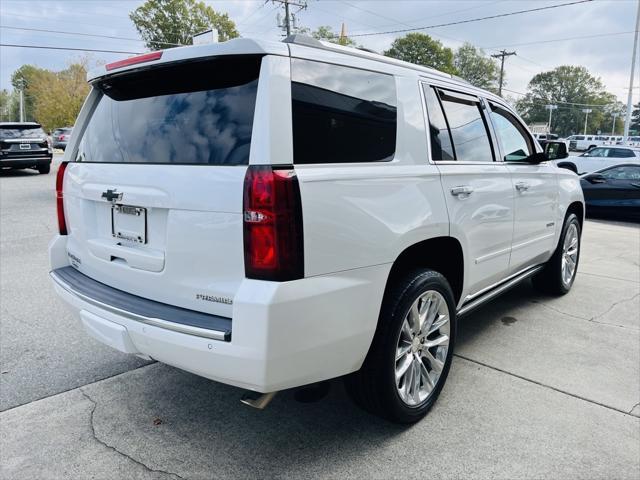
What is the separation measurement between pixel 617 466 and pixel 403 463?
1.08 meters

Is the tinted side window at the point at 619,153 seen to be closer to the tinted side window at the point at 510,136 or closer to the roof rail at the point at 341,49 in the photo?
the tinted side window at the point at 510,136

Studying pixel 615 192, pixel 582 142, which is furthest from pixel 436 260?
pixel 582 142

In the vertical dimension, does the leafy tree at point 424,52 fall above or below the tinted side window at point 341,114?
above

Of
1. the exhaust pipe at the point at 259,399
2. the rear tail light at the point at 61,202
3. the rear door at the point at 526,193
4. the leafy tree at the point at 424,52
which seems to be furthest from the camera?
the leafy tree at the point at 424,52

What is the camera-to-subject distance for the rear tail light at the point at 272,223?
2017mm

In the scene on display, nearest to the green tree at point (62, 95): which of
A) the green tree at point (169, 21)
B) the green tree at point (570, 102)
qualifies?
the green tree at point (169, 21)

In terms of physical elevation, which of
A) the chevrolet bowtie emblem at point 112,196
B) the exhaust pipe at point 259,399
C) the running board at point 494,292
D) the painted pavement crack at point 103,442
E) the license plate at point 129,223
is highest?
the chevrolet bowtie emblem at point 112,196

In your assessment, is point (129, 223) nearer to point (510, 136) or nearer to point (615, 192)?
point (510, 136)

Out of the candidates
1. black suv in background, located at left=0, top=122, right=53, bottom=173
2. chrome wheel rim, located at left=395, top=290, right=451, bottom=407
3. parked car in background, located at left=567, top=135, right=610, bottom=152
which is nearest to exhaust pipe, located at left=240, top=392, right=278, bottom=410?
chrome wheel rim, located at left=395, top=290, right=451, bottom=407

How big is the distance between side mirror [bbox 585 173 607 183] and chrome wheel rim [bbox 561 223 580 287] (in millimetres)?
7612

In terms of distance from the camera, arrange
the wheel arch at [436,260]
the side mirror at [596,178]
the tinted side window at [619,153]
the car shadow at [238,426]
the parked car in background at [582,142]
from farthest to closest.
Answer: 1. the parked car in background at [582,142]
2. the tinted side window at [619,153]
3. the side mirror at [596,178]
4. the wheel arch at [436,260]
5. the car shadow at [238,426]

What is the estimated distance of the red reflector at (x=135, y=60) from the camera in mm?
2443

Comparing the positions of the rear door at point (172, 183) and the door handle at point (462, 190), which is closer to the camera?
the rear door at point (172, 183)

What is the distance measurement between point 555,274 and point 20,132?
55.5 ft
